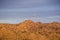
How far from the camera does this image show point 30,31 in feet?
22.5

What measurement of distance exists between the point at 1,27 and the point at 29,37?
1.34 meters

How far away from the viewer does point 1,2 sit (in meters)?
7.19

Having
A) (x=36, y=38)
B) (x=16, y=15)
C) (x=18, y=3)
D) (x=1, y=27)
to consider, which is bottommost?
(x=36, y=38)

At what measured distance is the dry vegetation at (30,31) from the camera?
262 inches

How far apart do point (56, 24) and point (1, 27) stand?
7.87ft

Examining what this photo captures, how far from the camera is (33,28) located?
6.98 m

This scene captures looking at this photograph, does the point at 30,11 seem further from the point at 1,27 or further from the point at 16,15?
the point at 1,27

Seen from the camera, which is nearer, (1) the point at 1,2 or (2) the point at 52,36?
(2) the point at 52,36

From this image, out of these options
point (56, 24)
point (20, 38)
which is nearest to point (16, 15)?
point (20, 38)

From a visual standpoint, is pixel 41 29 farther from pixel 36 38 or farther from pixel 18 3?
pixel 18 3

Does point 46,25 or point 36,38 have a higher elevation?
point 46,25

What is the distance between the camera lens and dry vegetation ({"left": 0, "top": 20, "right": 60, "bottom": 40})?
666cm

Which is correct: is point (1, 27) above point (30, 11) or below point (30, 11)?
below

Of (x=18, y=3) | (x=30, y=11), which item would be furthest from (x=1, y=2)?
(x=30, y=11)
